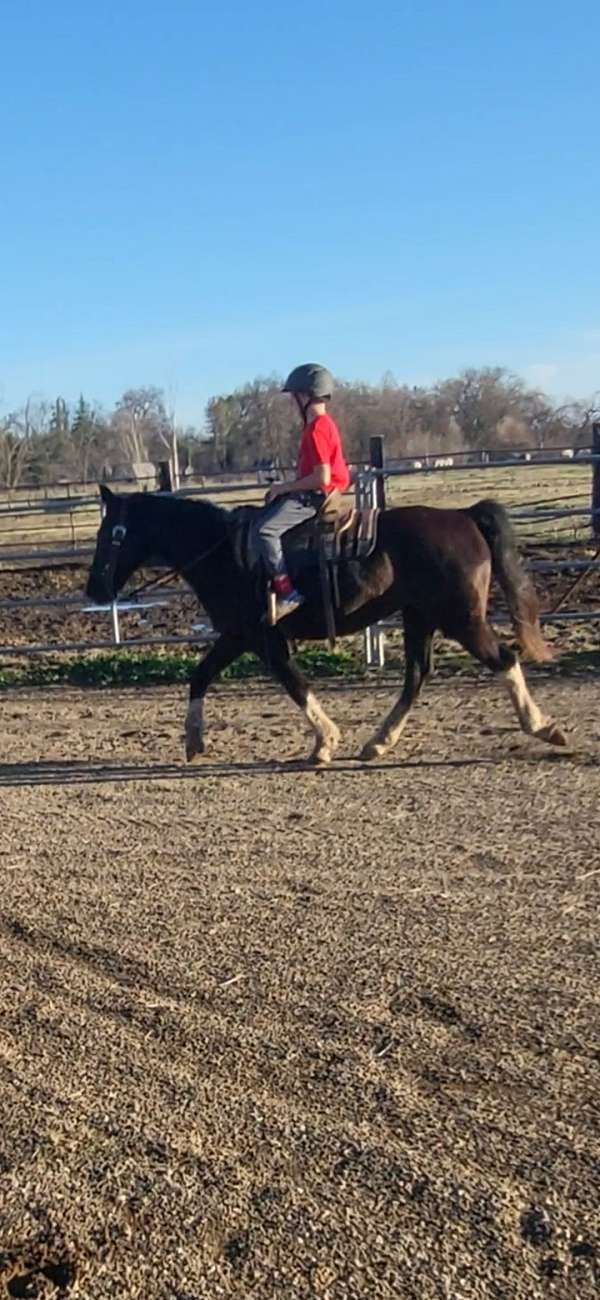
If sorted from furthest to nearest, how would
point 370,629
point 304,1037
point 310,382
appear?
point 370,629 < point 310,382 < point 304,1037

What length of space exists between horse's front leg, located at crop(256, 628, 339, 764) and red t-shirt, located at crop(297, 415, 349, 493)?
3.27 ft

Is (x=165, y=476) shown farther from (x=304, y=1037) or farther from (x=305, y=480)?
(x=304, y=1037)


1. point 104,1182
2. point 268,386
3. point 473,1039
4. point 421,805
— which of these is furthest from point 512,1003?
point 268,386

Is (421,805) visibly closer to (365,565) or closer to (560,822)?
(560,822)

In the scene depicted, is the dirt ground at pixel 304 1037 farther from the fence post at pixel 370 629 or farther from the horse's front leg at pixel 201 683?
the fence post at pixel 370 629

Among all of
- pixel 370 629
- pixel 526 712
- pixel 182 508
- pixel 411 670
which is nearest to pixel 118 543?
pixel 182 508

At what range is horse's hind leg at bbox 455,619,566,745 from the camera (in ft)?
24.2

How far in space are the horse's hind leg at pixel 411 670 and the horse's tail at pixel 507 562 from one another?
0.59 meters

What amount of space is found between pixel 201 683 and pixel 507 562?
2027 millimetres

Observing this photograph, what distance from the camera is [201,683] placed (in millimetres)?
7809

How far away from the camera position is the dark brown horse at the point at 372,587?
7.36 meters

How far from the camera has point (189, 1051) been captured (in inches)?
146

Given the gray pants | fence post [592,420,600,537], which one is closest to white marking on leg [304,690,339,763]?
the gray pants

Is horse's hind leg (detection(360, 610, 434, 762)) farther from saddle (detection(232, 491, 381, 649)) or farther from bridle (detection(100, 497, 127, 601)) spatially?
bridle (detection(100, 497, 127, 601))
